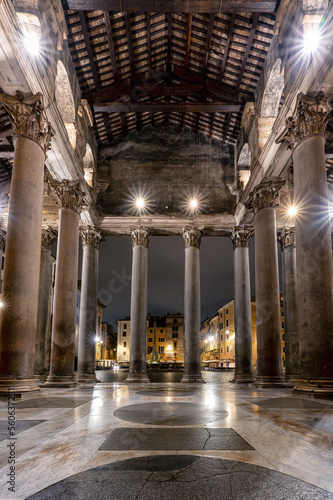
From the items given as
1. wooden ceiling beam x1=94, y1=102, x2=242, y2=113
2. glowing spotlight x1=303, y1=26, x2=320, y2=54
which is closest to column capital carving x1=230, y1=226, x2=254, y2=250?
wooden ceiling beam x1=94, y1=102, x2=242, y2=113

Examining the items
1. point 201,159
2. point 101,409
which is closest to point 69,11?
point 201,159

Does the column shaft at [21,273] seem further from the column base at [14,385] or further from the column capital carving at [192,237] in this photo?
the column capital carving at [192,237]

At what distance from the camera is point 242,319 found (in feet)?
72.8

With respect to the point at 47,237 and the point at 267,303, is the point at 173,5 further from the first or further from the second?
the point at 47,237

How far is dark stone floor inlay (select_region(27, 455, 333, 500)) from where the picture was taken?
2.72m

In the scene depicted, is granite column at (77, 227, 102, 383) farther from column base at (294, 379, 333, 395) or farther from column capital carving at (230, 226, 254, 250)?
column base at (294, 379, 333, 395)

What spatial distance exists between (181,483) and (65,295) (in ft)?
45.6

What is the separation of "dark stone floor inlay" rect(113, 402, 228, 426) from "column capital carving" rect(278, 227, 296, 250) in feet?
53.4

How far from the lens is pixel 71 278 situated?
16281 millimetres

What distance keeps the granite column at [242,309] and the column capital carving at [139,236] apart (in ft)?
18.0

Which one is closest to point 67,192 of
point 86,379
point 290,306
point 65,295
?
point 65,295

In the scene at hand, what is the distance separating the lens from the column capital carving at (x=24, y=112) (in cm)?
1134

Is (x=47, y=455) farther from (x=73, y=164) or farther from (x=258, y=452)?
(x=73, y=164)

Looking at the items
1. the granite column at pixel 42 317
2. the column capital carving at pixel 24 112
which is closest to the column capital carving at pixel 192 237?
the granite column at pixel 42 317
